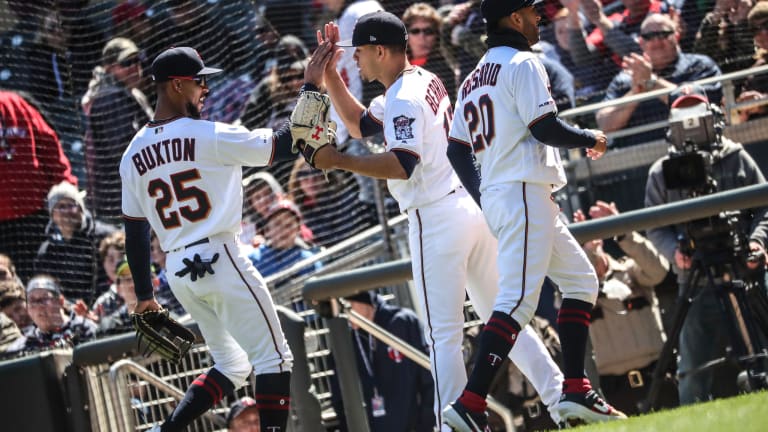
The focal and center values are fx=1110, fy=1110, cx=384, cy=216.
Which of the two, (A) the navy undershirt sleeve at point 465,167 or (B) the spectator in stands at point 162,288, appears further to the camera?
(B) the spectator in stands at point 162,288

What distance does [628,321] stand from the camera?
5539mm

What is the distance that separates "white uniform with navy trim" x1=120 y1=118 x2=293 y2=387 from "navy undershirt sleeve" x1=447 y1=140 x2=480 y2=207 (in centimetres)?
81

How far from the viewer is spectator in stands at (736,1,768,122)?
25.3 ft

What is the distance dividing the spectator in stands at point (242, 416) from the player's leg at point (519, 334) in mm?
1481

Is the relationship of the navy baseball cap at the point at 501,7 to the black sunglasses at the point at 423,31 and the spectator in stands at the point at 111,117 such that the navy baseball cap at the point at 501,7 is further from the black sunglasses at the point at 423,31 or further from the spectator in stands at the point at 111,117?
the spectator in stands at the point at 111,117

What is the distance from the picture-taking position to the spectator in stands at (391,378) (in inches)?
207

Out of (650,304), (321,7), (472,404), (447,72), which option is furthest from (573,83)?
(472,404)

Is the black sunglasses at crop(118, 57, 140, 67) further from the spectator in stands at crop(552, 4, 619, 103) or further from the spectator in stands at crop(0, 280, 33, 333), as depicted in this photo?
the spectator in stands at crop(552, 4, 619, 103)

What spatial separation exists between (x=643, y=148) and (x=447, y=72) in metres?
2.12

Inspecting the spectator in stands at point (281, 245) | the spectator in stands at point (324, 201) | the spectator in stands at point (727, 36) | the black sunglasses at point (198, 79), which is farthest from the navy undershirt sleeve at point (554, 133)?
the spectator in stands at point (727, 36)

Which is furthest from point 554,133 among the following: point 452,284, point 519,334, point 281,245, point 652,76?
point 652,76

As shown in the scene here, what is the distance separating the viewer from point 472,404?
425 centimetres

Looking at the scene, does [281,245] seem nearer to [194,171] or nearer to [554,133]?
[194,171]

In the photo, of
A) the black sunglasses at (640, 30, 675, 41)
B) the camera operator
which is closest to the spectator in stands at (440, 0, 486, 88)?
the black sunglasses at (640, 30, 675, 41)
